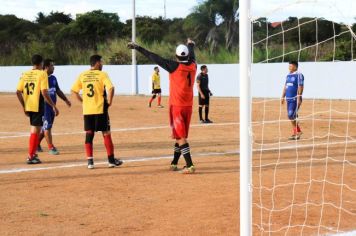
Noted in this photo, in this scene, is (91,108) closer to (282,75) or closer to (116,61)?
(282,75)

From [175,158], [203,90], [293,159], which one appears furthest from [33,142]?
[203,90]

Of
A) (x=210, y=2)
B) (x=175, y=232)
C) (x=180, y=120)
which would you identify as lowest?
(x=175, y=232)

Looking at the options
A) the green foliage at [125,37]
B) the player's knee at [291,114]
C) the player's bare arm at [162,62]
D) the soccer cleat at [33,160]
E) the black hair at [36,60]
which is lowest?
the soccer cleat at [33,160]

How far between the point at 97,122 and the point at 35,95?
1622 mm

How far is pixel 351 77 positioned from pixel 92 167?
79.5 ft

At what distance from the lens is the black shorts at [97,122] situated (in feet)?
36.0

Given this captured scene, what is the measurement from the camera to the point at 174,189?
9055mm

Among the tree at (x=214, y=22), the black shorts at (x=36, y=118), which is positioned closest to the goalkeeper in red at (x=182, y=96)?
the black shorts at (x=36, y=118)

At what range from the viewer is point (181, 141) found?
33.9ft

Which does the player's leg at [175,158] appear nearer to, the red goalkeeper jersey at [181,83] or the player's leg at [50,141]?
the red goalkeeper jersey at [181,83]

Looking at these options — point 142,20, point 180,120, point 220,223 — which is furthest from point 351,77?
point 142,20

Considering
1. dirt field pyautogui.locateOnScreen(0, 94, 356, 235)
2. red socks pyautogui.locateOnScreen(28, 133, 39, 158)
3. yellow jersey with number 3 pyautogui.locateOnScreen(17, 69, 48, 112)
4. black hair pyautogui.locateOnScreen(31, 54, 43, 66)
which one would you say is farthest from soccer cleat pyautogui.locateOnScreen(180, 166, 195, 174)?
black hair pyautogui.locateOnScreen(31, 54, 43, 66)

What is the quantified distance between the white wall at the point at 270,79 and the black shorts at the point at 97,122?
16.1 meters

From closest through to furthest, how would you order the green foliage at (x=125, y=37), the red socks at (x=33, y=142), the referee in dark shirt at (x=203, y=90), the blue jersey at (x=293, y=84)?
the red socks at (x=33, y=142) < the blue jersey at (x=293, y=84) < the referee in dark shirt at (x=203, y=90) < the green foliage at (x=125, y=37)
